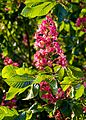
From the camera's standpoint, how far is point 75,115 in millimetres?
2305

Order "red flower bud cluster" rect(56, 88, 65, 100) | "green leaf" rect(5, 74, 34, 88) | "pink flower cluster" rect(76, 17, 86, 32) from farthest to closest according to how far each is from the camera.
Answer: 1. "pink flower cluster" rect(76, 17, 86, 32)
2. "red flower bud cluster" rect(56, 88, 65, 100)
3. "green leaf" rect(5, 74, 34, 88)

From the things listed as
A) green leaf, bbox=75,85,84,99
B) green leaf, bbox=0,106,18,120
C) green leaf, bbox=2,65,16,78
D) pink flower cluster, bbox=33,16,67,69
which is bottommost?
green leaf, bbox=0,106,18,120

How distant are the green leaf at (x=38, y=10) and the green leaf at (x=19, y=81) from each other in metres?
0.43

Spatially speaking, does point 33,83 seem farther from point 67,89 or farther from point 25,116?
point 67,89

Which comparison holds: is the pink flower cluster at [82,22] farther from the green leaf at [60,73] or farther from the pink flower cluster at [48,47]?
the green leaf at [60,73]

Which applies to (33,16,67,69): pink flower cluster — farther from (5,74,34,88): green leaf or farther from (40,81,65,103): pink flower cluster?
(5,74,34,88): green leaf

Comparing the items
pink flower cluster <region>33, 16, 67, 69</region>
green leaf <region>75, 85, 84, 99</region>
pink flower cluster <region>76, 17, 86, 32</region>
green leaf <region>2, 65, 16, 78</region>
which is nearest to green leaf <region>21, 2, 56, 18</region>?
pink flower cluster <region>33, 16, 67, 69</region>

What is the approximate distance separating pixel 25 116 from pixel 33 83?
11.6 inches

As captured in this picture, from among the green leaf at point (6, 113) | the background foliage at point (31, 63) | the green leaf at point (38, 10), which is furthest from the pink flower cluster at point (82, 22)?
the green leaf at point (6, 113)

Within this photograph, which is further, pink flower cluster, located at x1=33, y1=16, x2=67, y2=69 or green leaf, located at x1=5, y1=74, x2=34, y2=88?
pink flower cluster, located at x1=33, y1=16, x2=67, y2=69

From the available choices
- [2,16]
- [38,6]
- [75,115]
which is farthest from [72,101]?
[2,16]

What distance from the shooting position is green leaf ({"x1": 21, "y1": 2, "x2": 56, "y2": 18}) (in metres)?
2.37

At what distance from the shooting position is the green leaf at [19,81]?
2135 mm

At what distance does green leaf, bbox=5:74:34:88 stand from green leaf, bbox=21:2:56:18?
1.41 feet
